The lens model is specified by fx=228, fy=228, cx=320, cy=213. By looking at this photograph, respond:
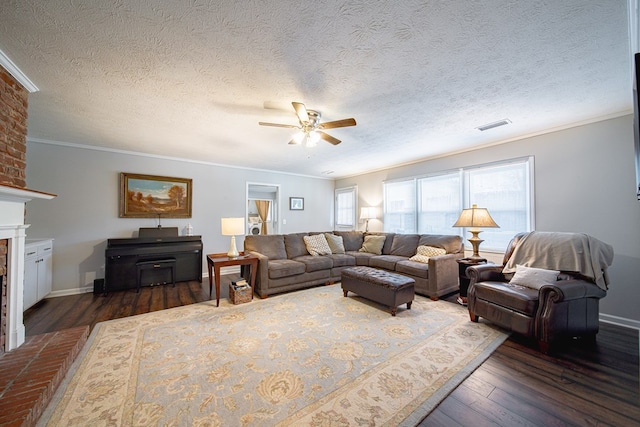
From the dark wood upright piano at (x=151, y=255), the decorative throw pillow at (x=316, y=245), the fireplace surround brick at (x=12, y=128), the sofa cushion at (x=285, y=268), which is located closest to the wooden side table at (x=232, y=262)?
the sofa cushion at (x=285, y=268)

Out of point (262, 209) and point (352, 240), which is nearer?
point (352, 240)

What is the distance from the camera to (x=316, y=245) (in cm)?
480

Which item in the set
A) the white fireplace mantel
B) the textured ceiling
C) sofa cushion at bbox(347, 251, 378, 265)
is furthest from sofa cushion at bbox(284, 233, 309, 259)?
the white fireplace mantel

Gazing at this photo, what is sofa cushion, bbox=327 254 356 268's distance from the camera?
4.51m

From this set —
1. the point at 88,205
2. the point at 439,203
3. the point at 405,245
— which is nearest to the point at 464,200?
Answer: the point at 439,203

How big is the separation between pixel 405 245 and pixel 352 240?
125cm

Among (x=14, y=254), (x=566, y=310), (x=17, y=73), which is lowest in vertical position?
(x=566, y=310)

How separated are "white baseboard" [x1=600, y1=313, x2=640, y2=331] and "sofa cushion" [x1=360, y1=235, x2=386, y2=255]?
3141mm

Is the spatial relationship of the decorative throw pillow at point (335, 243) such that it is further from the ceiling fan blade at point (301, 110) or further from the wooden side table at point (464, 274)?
the ceiling fan blade at point (301, 110)

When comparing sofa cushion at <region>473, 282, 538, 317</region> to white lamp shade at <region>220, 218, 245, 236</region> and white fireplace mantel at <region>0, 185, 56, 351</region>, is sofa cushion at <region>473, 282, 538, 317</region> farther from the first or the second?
white fireplace mantel at <region>0, 185, 56, 351</region>

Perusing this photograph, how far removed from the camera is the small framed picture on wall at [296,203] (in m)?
6.38

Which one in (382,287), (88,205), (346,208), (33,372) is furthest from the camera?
(346,208)

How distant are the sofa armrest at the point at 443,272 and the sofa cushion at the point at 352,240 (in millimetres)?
2030

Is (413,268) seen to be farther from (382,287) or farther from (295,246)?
(295,246)
